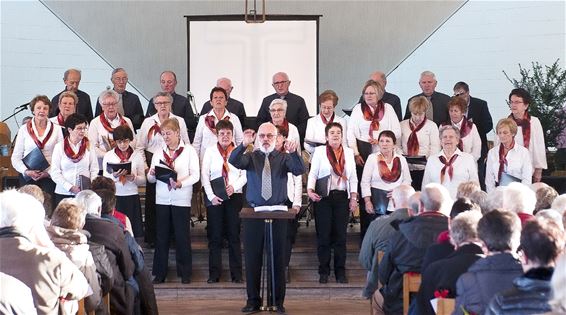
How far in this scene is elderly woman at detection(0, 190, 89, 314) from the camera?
470 centimetres

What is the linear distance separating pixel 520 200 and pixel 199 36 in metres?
7.36

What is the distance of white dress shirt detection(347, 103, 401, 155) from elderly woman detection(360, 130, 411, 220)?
0.33 meters

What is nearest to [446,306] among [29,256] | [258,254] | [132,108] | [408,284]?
[408,284]

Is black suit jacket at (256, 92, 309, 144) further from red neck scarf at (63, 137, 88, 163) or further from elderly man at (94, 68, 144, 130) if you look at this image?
red neck scarf at (63, 137, 88, 163)

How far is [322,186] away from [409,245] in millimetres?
2721

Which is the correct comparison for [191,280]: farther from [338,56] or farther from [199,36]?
[338,56]

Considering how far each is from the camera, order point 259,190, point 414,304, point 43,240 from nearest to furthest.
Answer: point 43,240 < point 414,304 < point 259,190

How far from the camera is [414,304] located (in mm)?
5582

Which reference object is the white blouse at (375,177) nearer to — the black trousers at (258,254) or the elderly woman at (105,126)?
the black trousers at (258,254)

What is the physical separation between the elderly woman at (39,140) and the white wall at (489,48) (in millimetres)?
5329

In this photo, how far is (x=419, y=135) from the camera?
946 cm

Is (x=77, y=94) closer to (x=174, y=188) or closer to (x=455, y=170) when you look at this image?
(x=174, y=188)

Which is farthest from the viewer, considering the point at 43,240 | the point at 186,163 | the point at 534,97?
the point at 534,97

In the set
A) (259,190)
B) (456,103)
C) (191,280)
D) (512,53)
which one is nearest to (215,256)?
(191,280)
